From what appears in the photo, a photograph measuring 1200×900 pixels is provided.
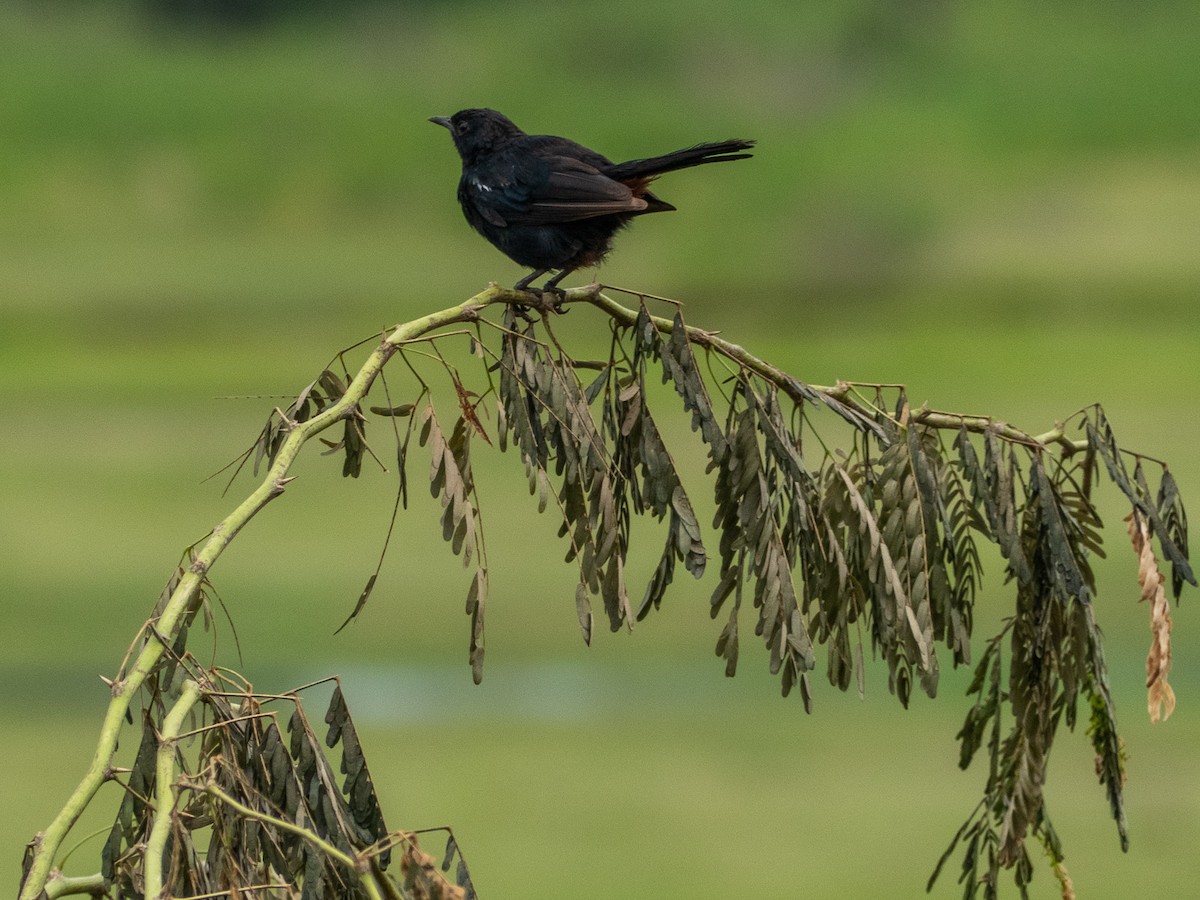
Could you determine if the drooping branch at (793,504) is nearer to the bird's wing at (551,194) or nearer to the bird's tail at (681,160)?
the bird's tail at (681,160)

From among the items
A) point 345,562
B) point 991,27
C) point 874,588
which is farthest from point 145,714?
point 991,27

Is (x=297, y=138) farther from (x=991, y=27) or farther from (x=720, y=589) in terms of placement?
(x=720, y=589)

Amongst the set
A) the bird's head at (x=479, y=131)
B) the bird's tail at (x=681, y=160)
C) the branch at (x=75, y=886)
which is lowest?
the branch at (x=75, y=886)

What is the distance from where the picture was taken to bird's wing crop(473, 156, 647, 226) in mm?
3213

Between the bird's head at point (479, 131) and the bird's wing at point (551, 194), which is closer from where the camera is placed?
the bird's wing at point (551, 194)

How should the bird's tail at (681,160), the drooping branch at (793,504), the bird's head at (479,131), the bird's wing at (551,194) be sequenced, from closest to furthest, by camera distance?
the drooping branch at (793,504) < the bird's tail at (681,160) < the bird's wing at (551,194) < the bird's head at (479,131)

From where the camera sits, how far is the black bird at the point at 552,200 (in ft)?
10.6

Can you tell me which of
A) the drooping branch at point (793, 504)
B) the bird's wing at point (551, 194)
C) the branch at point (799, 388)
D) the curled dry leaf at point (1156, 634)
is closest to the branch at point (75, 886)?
the drooping branch at point (793, 504)

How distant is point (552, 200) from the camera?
10.9 ft

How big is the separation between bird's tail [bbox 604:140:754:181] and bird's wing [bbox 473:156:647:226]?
22 millimetres

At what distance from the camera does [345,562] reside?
12.3 meters

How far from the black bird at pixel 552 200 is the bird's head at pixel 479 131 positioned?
51mm

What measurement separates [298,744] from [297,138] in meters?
19.6

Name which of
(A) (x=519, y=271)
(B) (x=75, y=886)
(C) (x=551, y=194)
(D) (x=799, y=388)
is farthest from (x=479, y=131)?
(A) (x=519, y=271)
